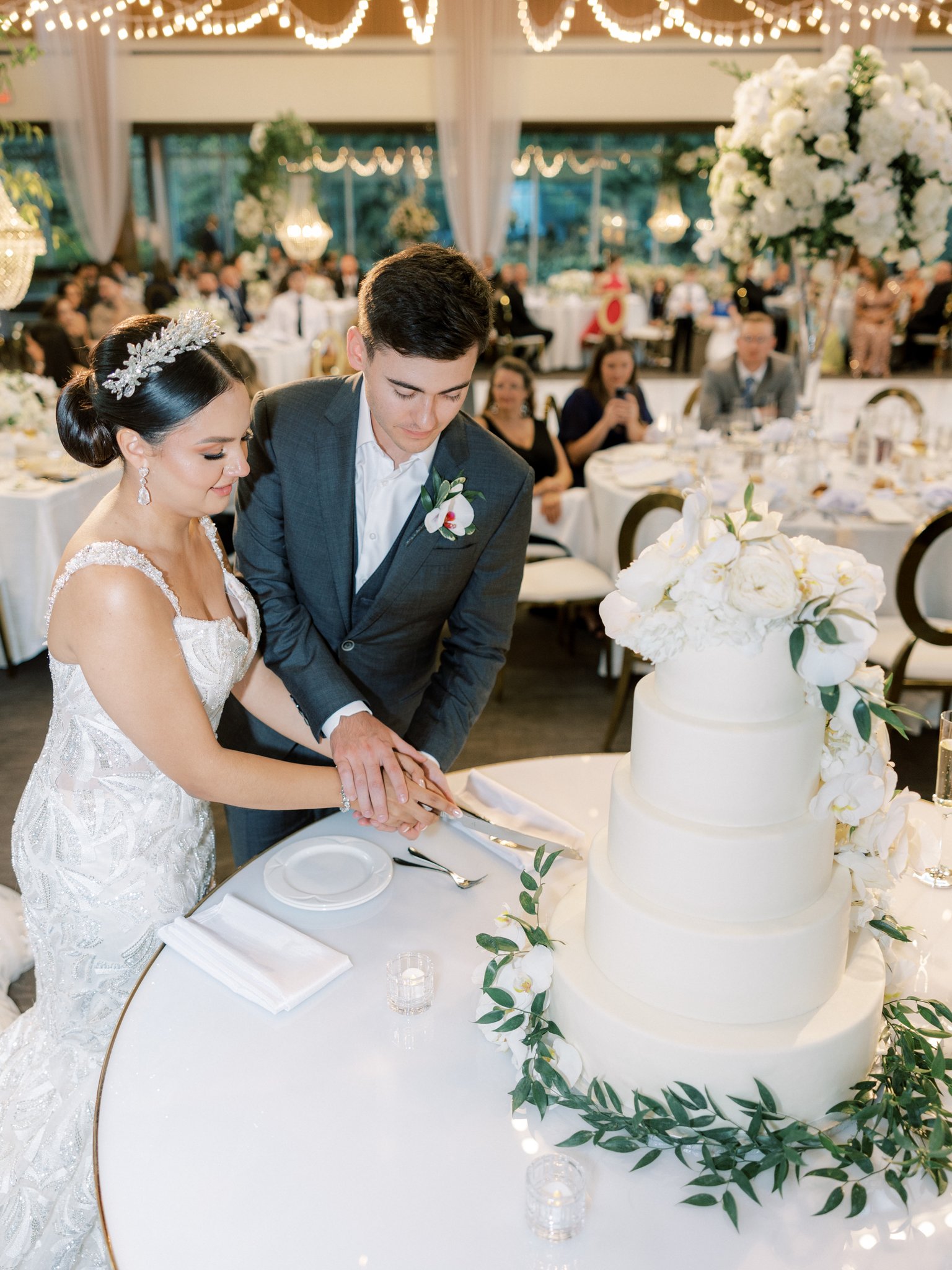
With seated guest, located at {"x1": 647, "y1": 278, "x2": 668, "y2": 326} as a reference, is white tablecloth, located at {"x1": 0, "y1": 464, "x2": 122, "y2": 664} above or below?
below

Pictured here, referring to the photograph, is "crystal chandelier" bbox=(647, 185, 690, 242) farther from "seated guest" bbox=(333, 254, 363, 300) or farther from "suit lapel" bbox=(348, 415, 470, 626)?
"suit lapel" bbox=(348, 415, 470, 626)

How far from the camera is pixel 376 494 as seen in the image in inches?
90.2

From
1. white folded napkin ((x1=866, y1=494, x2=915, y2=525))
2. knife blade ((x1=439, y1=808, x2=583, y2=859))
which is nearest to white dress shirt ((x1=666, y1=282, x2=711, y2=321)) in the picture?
white folded napkin ((x1=866, y1=494, x2=915, y2=525))

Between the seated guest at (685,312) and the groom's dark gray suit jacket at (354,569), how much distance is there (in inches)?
480

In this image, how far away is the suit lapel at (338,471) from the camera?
2.22m

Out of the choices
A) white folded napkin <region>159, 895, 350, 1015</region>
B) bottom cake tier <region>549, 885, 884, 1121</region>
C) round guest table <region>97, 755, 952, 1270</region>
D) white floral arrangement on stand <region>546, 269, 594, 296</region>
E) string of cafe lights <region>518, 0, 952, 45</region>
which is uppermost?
string of cafe lights <region>518, 0, 952, 45</region>

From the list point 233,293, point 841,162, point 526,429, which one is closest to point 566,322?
point 233,293

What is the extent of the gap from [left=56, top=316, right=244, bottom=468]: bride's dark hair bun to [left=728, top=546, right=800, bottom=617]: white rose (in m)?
1.06

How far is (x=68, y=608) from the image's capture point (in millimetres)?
1836

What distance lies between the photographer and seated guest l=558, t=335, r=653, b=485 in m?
6.09

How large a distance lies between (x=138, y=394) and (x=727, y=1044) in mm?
1367

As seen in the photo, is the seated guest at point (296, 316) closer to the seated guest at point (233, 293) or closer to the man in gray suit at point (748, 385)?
the seated guest at point (233, 293)

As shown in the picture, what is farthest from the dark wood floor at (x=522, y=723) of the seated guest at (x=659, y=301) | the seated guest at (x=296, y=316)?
the seated guest at (x=659, y=301)

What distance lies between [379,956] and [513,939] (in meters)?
0.27
